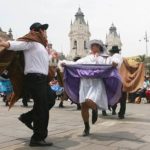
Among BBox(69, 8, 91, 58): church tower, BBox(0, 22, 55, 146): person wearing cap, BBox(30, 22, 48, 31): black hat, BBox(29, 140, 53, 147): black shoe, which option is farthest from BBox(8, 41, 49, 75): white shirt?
BBox(69, 8, 91, 58): church tower

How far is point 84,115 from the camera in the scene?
6.85m

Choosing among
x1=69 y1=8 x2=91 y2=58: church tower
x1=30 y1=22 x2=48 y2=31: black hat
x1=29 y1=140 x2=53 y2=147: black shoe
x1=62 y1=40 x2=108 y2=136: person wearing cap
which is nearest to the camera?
x1=29 y1=140 x2=53 y2=147: black shoe

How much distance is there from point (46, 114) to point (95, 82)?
4.50 ft

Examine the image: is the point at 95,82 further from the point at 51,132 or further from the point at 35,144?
the point at 35,144

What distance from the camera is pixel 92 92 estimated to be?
6.79m

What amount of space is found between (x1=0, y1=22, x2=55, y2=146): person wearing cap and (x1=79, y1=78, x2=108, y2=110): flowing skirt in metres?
0.94

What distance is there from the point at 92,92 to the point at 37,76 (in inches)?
50.2

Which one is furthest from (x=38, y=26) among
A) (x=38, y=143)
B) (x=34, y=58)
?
(x=38, y=143)

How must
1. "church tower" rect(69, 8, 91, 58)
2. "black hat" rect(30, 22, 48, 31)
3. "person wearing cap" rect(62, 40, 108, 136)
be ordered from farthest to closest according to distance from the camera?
"church tower" rect(69, 8, 91, 58)
"person wearing cap" rect(62, 40, 108, 136)
"black hat" rect(30, 22, 48, 31)

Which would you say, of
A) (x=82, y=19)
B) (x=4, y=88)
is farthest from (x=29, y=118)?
(x=82, y=19)

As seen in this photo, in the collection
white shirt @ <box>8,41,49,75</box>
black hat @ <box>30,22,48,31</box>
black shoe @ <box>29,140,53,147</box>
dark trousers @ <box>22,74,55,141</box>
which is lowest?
black shoe @ <box>29,140,53,147</box>

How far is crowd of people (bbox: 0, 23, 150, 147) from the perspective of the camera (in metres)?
5.86

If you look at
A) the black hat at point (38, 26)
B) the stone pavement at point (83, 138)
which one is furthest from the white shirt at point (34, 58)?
the stone pavement at point (83, 138)

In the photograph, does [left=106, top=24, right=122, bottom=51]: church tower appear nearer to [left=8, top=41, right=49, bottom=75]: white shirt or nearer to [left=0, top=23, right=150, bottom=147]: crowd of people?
[left=0, top=23, right=150, bottom=147]: crowd of people
